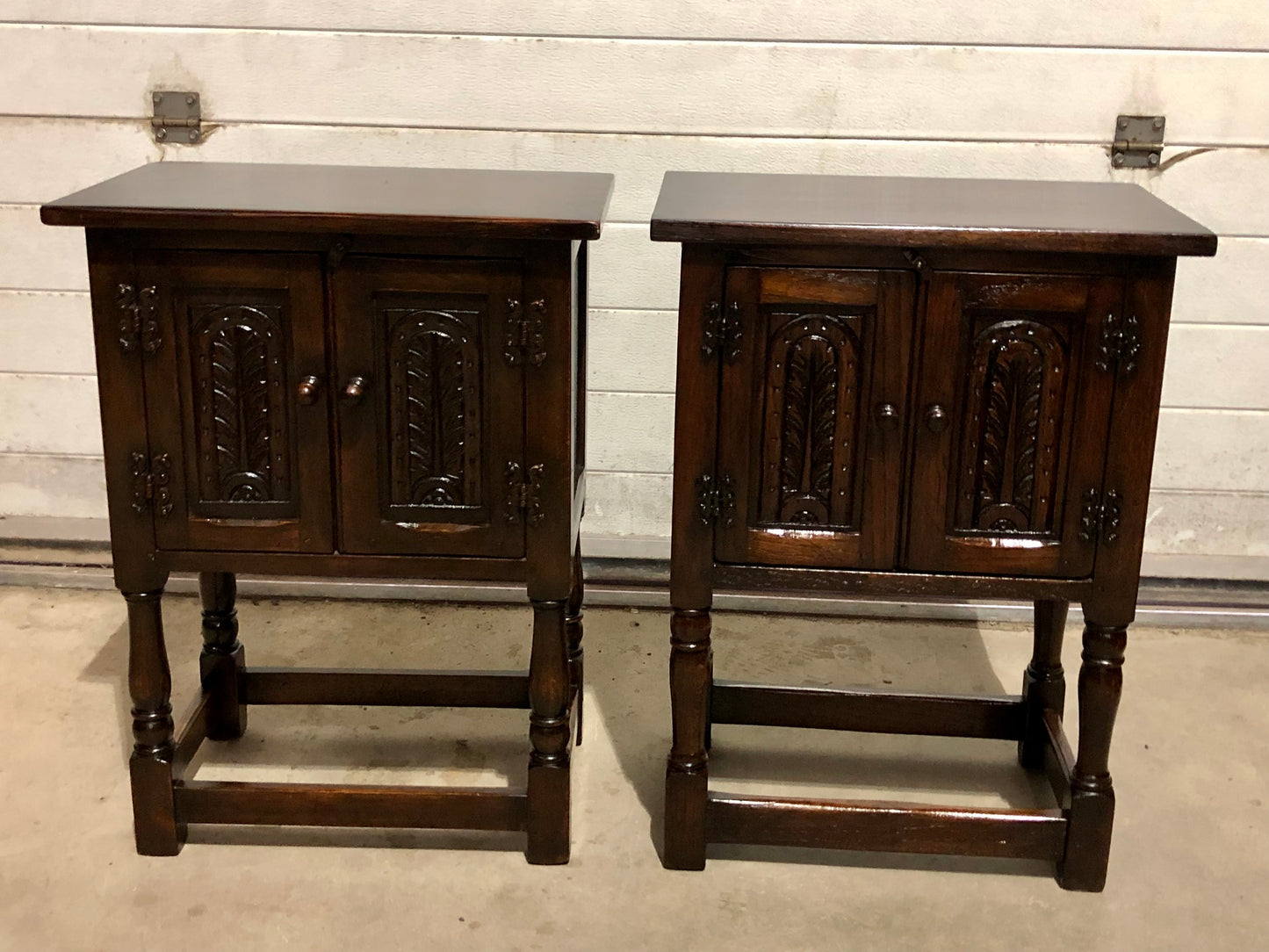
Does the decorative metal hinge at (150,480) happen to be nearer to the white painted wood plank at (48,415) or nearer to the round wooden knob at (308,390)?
the round wooden knob at (308,390)

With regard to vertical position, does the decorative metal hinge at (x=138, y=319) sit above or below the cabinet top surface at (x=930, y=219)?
below

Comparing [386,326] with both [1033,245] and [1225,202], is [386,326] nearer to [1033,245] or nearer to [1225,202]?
[1033,245]

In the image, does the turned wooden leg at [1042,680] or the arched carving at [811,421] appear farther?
the turned wooden leg at [1042,680]

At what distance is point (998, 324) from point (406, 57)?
5.23 ft

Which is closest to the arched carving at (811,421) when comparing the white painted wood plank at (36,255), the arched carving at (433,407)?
the arched carving at (433,407)

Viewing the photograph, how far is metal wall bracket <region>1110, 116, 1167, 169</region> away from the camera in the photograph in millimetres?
3008

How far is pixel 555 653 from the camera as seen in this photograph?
2256 mm

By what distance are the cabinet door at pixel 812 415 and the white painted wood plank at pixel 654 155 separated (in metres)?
1.11

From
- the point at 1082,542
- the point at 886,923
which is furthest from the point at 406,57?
the point at 886,923

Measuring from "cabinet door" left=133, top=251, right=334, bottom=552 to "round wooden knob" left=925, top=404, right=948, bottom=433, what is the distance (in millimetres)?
916

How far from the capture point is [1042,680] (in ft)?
8.59

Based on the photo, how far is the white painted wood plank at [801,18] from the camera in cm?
294

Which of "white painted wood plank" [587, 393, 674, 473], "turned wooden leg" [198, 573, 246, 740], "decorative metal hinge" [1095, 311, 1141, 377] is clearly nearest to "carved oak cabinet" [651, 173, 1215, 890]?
"decorative metal hinge" [1095, 311, 1141, 377]

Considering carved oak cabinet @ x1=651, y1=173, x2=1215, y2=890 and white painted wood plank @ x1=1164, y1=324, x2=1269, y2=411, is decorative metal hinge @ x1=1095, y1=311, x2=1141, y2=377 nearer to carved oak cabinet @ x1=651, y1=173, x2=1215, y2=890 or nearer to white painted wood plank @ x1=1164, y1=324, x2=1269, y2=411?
carved oak cabinet @ x1=651, y1=173, x2=1215, y2=890
